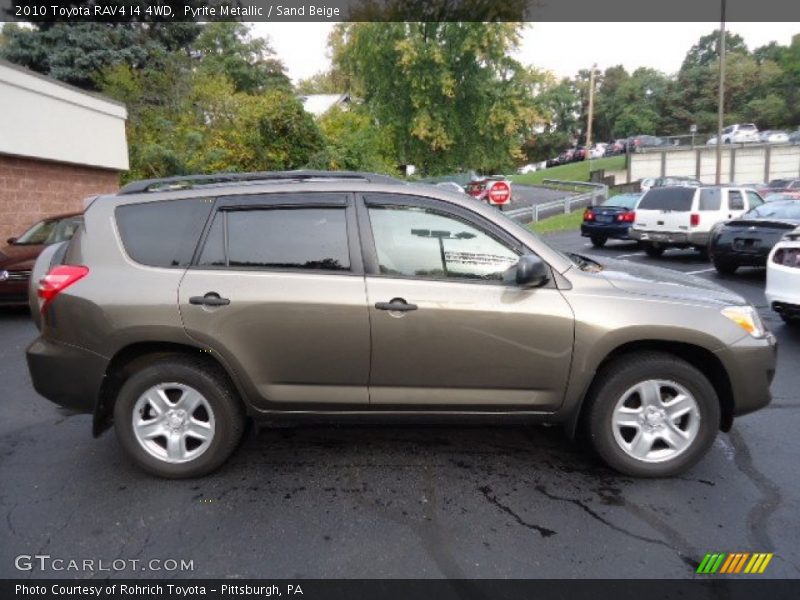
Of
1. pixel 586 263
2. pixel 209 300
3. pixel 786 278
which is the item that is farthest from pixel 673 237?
pixel 209 300

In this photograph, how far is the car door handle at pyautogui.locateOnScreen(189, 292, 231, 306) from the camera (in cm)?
319

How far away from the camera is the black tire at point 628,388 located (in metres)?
3.27

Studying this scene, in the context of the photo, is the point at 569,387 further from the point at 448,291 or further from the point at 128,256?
the point at 128,256

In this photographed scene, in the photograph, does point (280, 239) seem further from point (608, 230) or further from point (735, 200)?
point (608, 230)

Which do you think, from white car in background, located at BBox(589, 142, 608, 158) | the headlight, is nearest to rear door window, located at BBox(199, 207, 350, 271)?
the headlight

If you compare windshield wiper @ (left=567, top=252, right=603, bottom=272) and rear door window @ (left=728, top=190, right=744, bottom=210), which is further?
rear door window @ (left=728, top=190, right=744, bottom=210)

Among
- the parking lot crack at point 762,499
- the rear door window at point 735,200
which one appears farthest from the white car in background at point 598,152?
the parking lot crack at point 762,499

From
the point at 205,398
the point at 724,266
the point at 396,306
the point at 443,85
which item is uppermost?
the point at 443,85

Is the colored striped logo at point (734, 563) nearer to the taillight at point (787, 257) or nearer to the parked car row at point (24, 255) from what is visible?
the taillight at point (787, 257)

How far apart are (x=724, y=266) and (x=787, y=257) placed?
4283 millimetres

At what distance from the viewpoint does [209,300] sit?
319cm

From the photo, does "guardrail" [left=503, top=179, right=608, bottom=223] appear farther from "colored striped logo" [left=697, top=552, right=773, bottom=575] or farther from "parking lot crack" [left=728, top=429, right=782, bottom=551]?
"colored striped logo" [left=697, top=552, right=773, bottom=575]

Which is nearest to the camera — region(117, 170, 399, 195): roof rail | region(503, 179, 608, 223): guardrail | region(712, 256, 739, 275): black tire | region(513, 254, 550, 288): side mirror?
region(513, 254, 550, 288): side mirror

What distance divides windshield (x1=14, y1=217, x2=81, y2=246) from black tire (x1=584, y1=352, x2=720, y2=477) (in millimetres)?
8241
